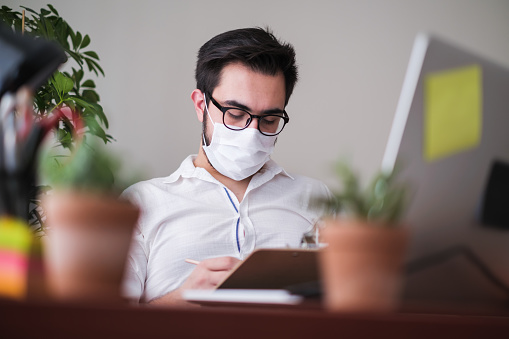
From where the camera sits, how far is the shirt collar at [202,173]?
1.80 metres

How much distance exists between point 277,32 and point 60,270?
8.08 ft

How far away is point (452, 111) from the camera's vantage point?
0.63 m

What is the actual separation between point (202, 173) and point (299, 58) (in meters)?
1.20

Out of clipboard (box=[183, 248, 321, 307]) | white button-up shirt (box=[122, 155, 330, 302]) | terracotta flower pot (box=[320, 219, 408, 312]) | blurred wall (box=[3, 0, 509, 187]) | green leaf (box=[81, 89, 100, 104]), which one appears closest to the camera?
terracotta flower pot (box=[320, 219, 408, 312])

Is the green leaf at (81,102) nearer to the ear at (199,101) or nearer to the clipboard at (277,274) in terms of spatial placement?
the ear at (199,101)

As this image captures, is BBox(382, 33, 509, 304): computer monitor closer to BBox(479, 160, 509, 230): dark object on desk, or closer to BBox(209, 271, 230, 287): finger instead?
BBox(479, 160, 509, 230): dark object on desk

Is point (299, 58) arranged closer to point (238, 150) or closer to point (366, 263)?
point (238, 150)

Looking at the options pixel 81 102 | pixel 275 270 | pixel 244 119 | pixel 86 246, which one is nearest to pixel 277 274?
pixel 275 270

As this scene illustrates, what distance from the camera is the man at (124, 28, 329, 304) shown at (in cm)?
162

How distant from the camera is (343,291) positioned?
0.50 metres

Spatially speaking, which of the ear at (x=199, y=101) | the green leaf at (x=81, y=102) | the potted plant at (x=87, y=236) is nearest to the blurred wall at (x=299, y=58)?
the green leaf at (x=81, y=102)

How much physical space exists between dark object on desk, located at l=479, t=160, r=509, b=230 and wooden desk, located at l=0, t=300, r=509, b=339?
320 millimetres

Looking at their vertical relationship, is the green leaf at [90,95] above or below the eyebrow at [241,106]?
below

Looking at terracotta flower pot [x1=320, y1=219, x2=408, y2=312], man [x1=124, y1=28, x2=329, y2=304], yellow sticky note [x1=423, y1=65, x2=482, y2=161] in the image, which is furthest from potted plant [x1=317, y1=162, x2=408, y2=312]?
man [x1=124, y1=28, x2=329, y2=304]
